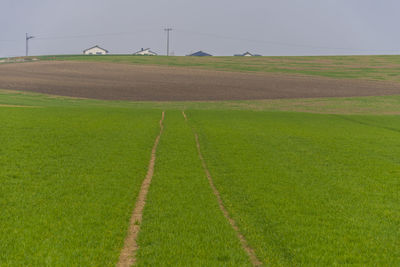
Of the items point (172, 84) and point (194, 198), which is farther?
point (172, 84)

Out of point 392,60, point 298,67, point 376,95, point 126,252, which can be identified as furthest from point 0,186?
point 392,60

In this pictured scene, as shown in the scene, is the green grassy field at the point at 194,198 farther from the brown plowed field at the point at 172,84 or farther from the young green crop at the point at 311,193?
the brown plowed field at the point at 172,84

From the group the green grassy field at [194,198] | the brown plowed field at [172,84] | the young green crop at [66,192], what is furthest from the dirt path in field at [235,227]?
the brown plowed field at [172,84]

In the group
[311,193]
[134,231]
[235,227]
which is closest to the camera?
[134,231]

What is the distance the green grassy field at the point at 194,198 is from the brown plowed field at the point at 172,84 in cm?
3834

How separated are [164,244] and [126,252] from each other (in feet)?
2.92

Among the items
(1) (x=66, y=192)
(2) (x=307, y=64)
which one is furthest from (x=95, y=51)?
(1) (x=66, y=192)

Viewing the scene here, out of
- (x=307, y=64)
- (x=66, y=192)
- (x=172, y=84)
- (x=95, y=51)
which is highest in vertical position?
(x=95, y=51)

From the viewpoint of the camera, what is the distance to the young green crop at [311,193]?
8.66 meters

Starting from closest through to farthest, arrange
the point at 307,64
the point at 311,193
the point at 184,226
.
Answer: the point at 184,226 < the point at 311,193 < the point at 307,64

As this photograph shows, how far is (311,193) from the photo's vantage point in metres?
12.9

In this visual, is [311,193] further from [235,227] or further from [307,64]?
[307,64]

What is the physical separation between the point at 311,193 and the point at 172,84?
60.6 metres

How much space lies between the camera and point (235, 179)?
1455 centimetres
